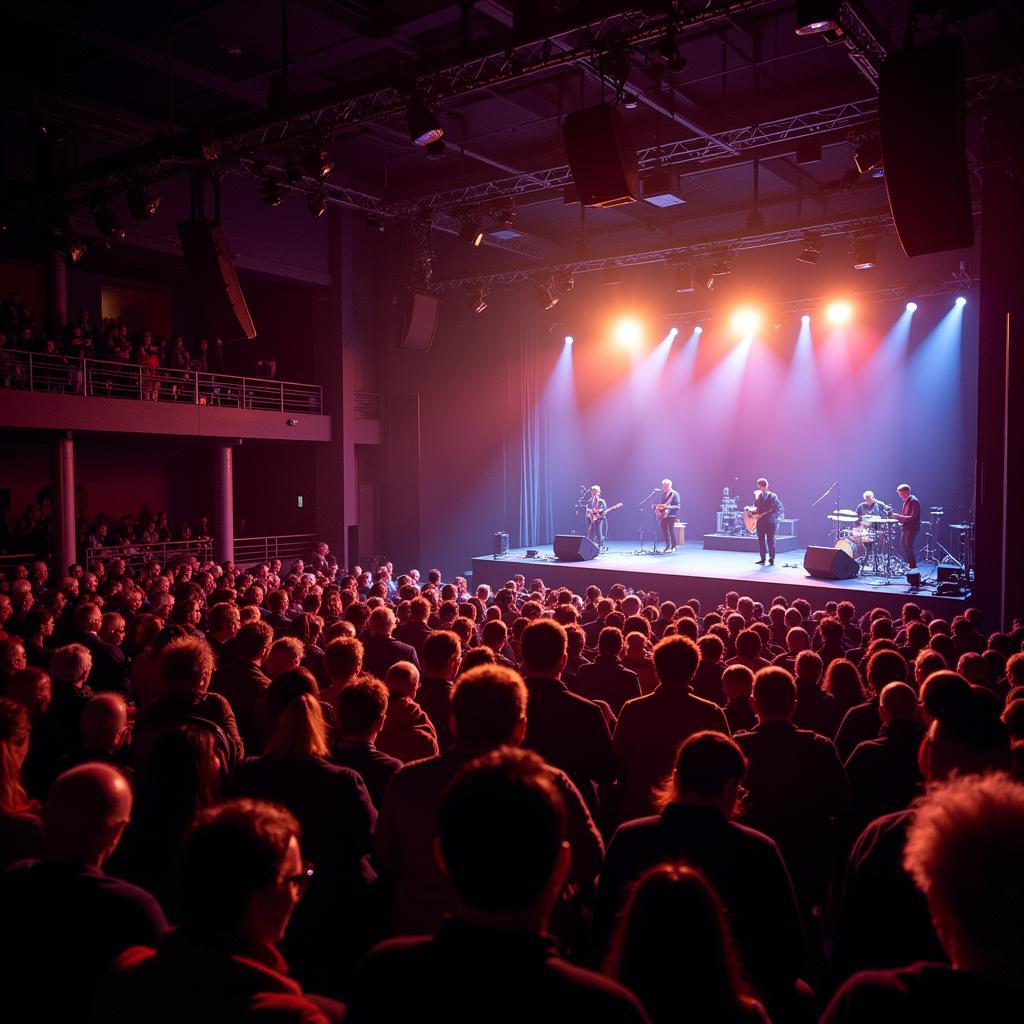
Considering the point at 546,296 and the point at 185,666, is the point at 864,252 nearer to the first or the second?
the point at 546,296

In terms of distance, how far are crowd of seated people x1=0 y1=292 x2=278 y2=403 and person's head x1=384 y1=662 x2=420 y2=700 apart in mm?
10815

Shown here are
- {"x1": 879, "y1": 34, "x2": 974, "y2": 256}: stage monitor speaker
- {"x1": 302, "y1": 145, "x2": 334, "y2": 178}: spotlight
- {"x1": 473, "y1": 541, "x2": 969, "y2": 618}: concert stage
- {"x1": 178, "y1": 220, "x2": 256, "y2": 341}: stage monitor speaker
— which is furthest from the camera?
{"x1": 473, "y1": 541, "x2": 969, "y2": 618}: concert stage

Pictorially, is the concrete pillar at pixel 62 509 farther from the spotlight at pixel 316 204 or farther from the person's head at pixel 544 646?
the person's head at pixel 544 646

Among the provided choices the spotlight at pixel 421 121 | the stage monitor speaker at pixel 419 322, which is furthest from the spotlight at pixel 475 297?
the spotlight at pixel 421 121

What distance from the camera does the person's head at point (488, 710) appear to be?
273cm

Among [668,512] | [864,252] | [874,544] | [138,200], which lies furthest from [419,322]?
[874,544]

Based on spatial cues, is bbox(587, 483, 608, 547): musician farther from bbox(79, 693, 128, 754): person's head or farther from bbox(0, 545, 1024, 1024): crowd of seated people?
bbox(79, 693, 128, 754): person's head

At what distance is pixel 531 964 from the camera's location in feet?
4.50

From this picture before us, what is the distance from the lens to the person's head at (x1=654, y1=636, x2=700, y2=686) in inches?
158

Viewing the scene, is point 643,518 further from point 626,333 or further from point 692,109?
point 692,109

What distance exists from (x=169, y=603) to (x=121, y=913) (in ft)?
24.0

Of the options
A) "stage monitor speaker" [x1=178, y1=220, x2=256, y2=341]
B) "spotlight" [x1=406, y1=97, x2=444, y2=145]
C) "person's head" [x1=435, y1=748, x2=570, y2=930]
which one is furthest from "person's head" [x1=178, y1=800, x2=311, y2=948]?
"stage monitor speaker" [x1=178, y1=220, x2=256, y2=341]

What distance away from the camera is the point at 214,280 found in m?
10.2

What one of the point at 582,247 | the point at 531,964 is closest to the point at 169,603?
the point at 531,964
